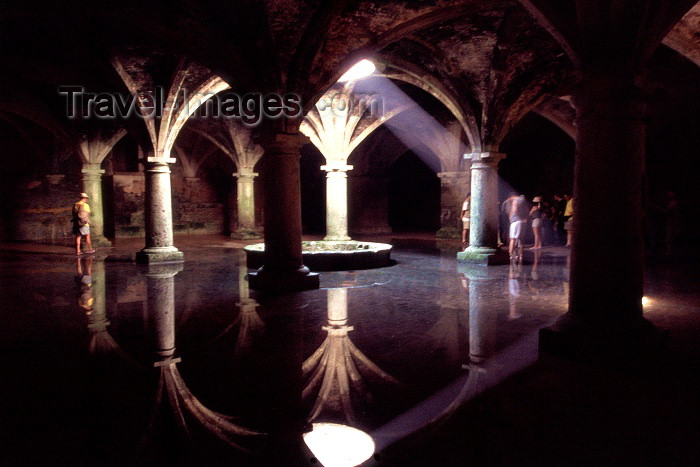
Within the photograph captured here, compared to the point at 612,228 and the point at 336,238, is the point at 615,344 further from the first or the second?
the point at 336,238

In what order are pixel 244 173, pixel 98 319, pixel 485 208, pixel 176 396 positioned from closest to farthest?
pixel 176 396
pixel 98 319
pixel 485 208
pixel 244 173

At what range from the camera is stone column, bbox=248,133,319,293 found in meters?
6.21

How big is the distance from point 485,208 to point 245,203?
9.39 m

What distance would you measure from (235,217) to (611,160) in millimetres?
18839

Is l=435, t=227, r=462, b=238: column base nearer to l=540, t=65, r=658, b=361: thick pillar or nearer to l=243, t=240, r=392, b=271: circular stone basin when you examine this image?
l=243, t=240, r=392, b=271: circular stone basin

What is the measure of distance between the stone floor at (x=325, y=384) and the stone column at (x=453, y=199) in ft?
33.4

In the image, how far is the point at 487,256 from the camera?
879 centimetres

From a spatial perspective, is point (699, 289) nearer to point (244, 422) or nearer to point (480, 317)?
point (480, 317)

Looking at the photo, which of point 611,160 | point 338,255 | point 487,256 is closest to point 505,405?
point 611,160

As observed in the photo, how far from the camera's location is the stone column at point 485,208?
29.4 ft

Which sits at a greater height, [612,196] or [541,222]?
[612,196]

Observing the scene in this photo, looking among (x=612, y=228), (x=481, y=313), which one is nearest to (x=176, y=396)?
(x=612, y=228)

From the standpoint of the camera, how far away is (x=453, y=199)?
51.9 ft

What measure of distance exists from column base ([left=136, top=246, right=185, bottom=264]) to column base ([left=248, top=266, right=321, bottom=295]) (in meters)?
3.65
